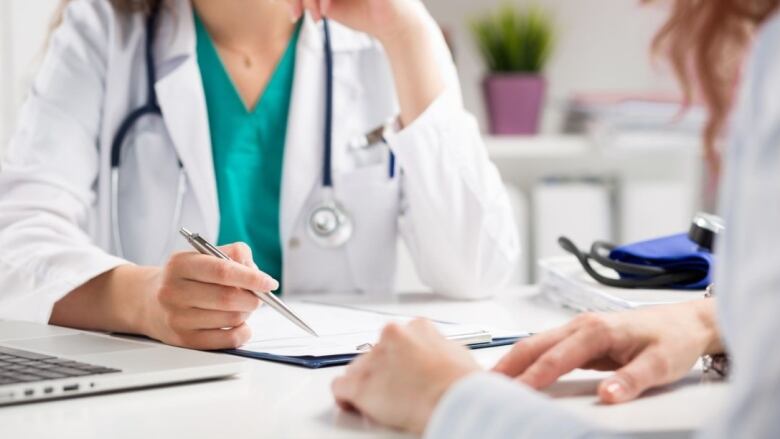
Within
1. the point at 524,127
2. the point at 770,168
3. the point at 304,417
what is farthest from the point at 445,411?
the point at 524,127

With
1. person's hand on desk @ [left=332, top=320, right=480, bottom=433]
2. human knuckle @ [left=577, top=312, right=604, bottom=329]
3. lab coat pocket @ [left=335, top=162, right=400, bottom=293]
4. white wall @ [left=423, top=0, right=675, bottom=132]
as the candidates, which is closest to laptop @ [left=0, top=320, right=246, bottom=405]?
person's hand on desk @ [left=332, top=320, right=480, bottom=433]

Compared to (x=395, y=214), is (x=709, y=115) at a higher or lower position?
higher

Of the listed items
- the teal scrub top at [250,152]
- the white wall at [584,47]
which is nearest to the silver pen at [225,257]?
the teal scrub top at [250,152]

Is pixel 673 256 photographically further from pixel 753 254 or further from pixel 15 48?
pixel 15 48

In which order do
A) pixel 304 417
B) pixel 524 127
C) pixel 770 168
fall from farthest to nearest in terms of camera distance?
pixel 524 127 < pixel 304 417 < pixel 770 168

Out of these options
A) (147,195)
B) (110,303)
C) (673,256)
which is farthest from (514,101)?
(110,303)

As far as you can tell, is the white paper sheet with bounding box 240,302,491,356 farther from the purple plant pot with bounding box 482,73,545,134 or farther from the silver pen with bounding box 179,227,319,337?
the purple plant pot with bounding box 482,73,545,134

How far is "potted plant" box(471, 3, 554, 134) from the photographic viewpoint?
8.55 feet

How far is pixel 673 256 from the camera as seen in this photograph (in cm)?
120

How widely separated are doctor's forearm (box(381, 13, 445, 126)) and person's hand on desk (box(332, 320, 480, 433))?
2.19 ft

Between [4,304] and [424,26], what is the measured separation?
0.61 meters

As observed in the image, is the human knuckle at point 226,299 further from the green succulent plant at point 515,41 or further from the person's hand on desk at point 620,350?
the green succulent plant at point 515,41

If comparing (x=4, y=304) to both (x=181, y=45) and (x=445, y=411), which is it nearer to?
(x=181, y=45)

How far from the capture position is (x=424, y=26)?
1.40 m
